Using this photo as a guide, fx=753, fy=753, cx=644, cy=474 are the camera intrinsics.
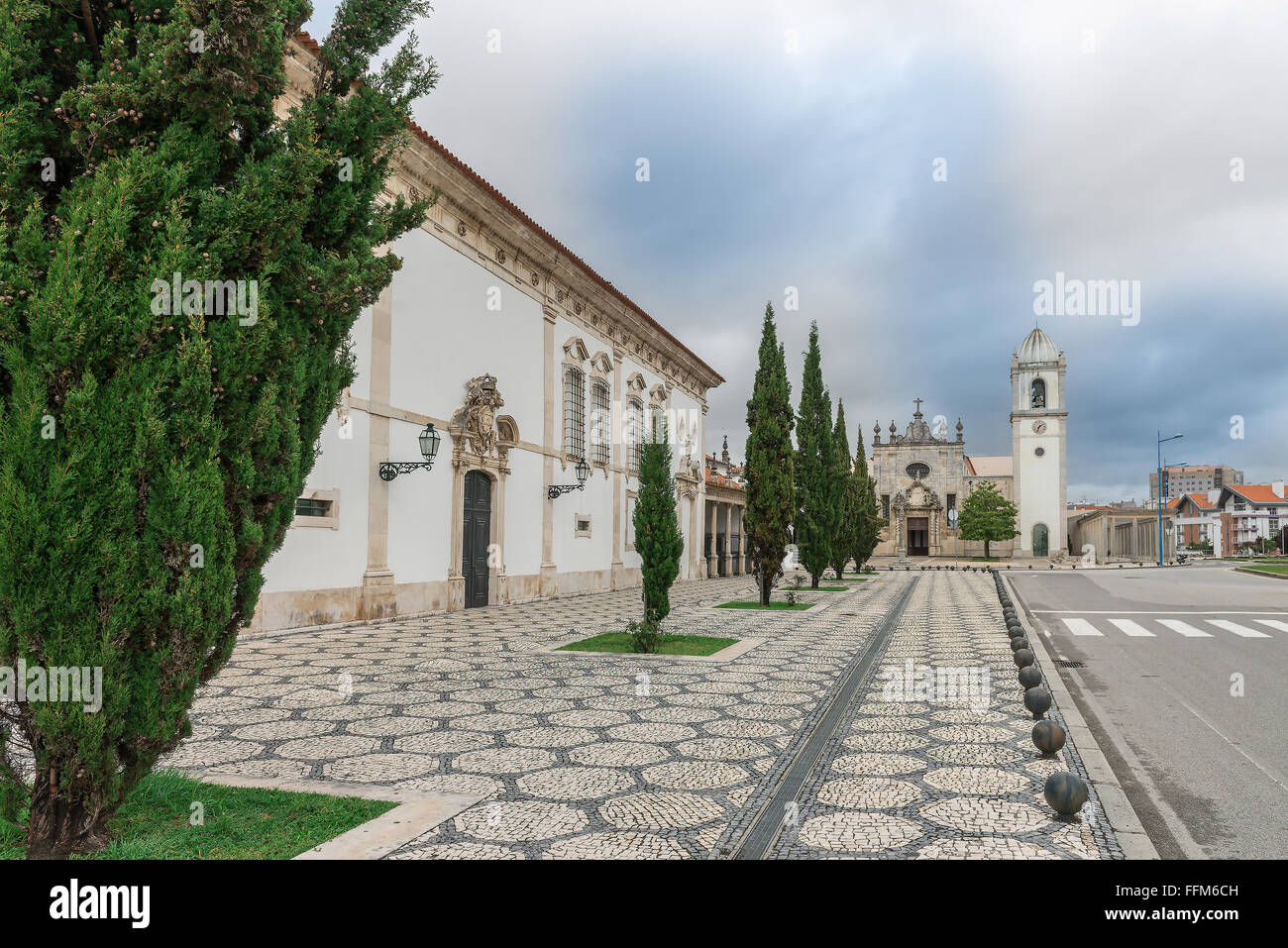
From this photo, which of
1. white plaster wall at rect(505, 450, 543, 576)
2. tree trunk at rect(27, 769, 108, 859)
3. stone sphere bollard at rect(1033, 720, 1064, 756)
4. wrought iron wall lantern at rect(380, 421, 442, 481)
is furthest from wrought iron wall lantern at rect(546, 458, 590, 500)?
tree trunk at rect(27, 769, 108, 859)

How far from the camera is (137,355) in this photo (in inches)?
124

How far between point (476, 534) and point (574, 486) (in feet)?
13.9

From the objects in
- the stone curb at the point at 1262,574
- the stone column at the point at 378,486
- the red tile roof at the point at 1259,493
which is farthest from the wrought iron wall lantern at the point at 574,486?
the red tile roof at the point at 1259,493

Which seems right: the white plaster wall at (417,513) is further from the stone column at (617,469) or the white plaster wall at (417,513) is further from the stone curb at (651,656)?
the stone column at (617,469)

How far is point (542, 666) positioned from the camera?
9.21 metres

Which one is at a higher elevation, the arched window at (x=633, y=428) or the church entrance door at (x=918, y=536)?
the arched window at (x=633, y=428)

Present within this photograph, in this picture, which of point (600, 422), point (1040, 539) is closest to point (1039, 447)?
point (1040, 539)

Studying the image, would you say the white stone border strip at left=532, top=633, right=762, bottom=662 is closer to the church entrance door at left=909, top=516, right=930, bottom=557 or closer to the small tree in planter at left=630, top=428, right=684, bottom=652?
Result: the small tree in planter at left=630, top=428, right=684, bottom=652

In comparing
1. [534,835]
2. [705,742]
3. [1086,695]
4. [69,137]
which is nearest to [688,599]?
[1086,695]

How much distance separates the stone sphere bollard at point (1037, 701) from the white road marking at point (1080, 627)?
8.17m

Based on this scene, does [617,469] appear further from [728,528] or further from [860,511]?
[860,511]

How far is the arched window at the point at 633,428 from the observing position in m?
25.7
